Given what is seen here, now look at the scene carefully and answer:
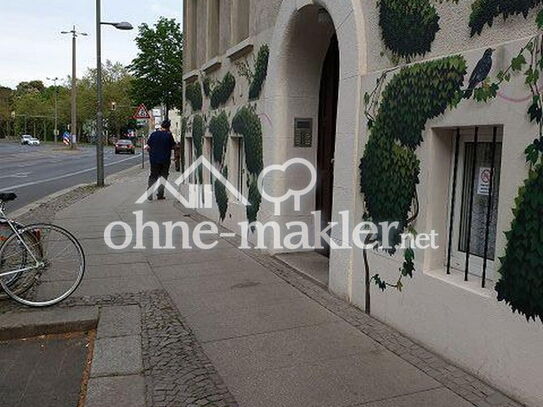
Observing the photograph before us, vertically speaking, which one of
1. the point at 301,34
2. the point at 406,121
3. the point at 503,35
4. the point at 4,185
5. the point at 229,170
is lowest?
the point at 4,185

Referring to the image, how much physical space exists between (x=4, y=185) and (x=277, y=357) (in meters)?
17.1

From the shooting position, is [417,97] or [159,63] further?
[159,63]

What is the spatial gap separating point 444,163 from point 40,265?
357 centimetres

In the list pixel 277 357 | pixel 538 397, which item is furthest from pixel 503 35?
pixel 277 357

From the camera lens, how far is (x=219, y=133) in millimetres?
9852

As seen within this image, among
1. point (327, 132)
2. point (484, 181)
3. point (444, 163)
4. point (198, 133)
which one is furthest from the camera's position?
point (198, 133)

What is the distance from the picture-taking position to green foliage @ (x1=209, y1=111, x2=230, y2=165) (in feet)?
31.0

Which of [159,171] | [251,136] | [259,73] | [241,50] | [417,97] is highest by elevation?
[241,50]

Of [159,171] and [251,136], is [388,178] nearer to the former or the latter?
[251,136]

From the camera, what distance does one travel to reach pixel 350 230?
5066 millimetres

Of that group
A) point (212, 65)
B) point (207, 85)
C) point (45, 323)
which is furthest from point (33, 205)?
point (45, 323)

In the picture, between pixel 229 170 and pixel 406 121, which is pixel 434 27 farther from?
pixel 229 170

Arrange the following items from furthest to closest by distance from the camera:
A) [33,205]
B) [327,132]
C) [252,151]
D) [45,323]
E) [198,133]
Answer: [33,205] < [198,133] < [252,151] < [327,132] < [45,323]

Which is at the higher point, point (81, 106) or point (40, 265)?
point (81, 106)
